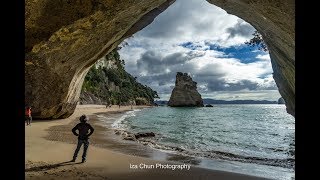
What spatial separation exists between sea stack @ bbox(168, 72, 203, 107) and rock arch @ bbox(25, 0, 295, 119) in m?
121

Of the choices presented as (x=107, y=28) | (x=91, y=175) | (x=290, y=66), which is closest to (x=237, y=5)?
(x=290, y=66)

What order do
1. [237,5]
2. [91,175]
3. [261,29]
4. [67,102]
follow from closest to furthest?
[91,175], [237,5], [261,29], [67,102]

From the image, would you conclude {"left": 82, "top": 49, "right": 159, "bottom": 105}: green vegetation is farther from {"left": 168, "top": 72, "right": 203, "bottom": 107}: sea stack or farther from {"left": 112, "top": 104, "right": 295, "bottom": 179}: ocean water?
{"left": 112, "top": 104, "right": 295, "bottom": 179}: ocean water

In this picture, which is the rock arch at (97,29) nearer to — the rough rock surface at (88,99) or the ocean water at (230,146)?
the ocean water at (230,146)

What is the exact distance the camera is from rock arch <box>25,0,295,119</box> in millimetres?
11813

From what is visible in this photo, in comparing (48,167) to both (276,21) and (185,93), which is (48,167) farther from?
(185,93)

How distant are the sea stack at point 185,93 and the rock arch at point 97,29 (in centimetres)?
12077

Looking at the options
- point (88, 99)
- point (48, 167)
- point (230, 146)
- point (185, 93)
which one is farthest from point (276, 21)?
point (185, 93)

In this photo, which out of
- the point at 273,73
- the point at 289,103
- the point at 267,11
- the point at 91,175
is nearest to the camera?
the point at 91,175

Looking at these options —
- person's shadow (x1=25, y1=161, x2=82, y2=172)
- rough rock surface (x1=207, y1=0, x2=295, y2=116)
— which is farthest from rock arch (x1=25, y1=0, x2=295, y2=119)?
person's shadow (x1=25, y1=161, x2=82, y2=172)

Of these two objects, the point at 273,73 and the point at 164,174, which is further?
the point at 273,73
